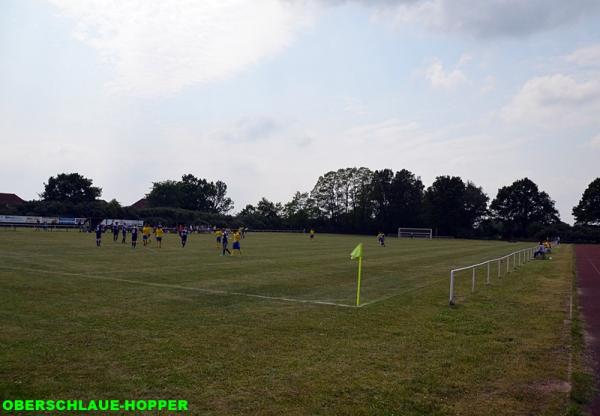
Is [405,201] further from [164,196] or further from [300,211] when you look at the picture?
[164,196]

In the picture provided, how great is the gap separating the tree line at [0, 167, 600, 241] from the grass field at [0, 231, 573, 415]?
81351 mm

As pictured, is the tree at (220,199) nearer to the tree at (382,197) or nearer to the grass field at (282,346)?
the tree at (382,197)

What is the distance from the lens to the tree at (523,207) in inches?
4515

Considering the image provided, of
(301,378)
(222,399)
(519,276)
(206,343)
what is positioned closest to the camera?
(222,399)

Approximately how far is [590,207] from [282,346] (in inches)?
4645

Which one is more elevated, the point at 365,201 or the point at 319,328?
the point at 365,201

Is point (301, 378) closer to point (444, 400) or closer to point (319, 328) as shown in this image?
point (444, 400)

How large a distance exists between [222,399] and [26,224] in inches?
2737

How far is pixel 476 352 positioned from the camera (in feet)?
28.1

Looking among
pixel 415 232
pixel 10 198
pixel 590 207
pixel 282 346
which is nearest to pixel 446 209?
pixel 415 232

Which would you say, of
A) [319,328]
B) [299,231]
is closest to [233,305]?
[319,328]

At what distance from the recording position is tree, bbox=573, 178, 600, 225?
10562 centimetres

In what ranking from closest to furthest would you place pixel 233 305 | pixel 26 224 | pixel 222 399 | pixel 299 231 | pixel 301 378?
pixel 222 399 → pixel 301 378 → pixel 233 305 → pixel 26 224 → pixel 299 231

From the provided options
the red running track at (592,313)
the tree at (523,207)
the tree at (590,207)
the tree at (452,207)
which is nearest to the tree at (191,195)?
the tree at (452,207)
